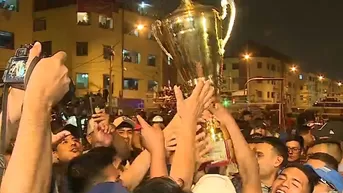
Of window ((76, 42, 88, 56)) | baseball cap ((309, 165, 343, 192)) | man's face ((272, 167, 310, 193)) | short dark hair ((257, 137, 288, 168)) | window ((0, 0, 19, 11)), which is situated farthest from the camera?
window ((76, 42, 88, 56))

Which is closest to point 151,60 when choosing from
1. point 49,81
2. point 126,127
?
point 126,127

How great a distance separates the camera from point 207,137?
11.1ft

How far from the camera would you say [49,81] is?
1.84m

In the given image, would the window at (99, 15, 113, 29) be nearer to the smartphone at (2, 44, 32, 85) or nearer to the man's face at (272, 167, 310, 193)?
the man's face at (272, 167, 310, 193)

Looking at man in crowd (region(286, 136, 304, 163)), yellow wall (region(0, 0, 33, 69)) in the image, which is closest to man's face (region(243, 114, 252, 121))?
man in crowd (region(286, 136, 304, 163))

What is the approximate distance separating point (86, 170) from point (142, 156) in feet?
2.39

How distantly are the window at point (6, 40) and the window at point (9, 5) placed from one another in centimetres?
131

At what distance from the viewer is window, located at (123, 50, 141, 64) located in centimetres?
4091

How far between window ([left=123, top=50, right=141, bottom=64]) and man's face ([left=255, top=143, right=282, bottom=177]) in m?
36.4

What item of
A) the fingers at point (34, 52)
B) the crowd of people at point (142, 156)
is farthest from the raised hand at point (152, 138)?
the fingers at point (34, 52)

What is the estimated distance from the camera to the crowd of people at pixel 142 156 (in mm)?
1812

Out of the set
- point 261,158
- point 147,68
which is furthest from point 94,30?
point 261,158

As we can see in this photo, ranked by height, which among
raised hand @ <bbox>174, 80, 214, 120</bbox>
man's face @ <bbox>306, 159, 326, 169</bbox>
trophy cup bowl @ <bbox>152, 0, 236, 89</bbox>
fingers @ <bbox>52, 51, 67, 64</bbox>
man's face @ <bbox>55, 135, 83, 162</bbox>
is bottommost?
man's face @ <bbox>306, 159, 326, 169</bbox>

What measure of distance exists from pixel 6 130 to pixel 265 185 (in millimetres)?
2436
